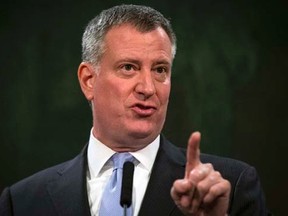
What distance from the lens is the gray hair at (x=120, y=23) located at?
1919 millimetres

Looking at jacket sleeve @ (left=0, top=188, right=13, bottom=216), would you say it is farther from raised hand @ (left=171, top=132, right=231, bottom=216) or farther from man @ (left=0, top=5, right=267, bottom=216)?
raised hand @ (left=171, top=132, right=231, bottom=216)

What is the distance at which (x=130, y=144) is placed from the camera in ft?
6.22

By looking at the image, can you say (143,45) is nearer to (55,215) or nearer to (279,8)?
(55,215)

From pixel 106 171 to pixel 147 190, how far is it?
18 centimetres

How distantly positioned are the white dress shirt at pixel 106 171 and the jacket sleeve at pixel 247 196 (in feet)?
0.95

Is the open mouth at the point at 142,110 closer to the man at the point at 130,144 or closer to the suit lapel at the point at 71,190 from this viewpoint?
the man at the point at 130,144

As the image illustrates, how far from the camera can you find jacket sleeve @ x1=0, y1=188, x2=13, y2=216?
75.2 inches

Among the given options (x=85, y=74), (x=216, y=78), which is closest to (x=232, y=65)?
(x=216, y=78)

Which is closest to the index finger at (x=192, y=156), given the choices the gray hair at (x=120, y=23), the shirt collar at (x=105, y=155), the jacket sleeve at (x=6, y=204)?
the shirt collar at (x=105, y=155)

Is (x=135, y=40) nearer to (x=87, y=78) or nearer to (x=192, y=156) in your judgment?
(x=87, y=78)

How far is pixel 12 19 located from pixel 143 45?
1.15m

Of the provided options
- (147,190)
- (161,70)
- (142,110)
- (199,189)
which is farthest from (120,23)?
(199,189)

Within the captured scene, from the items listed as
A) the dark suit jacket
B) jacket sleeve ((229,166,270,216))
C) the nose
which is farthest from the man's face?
jacket sleeve ((229,166,270,216))

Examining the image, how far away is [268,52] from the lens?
8.77 feet
